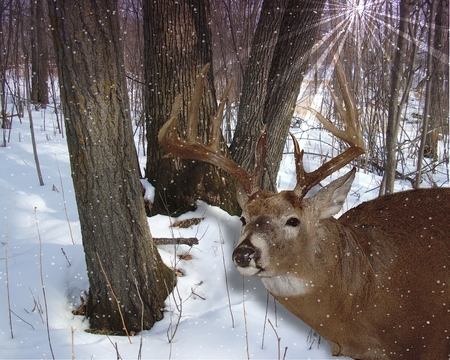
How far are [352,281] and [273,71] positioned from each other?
2941 millimetres

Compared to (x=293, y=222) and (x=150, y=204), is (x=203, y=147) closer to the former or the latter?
(x=293, y=222)

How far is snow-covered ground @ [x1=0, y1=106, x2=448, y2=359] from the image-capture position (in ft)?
9.46

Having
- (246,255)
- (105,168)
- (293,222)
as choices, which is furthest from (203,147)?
(246,255)

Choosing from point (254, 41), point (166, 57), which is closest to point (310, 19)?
point (254, 41)

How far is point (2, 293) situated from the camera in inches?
133

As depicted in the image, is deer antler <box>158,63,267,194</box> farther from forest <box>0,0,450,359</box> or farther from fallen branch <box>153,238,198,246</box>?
fallen branch <box>153,238,198,246</box>

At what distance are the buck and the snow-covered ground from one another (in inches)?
14.1

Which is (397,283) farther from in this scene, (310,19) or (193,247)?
(310,19)

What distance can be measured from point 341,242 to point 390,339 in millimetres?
648

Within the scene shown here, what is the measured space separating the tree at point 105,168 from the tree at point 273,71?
6.44ft

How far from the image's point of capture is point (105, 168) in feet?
10.1

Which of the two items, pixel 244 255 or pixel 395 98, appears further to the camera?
pixel 395 98

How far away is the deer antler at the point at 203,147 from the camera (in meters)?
2.95

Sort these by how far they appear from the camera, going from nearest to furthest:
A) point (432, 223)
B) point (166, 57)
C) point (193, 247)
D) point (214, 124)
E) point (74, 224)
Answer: point (432, 223), point (214, 124), point (193, 247), point (166, 57), point (74, 224)
